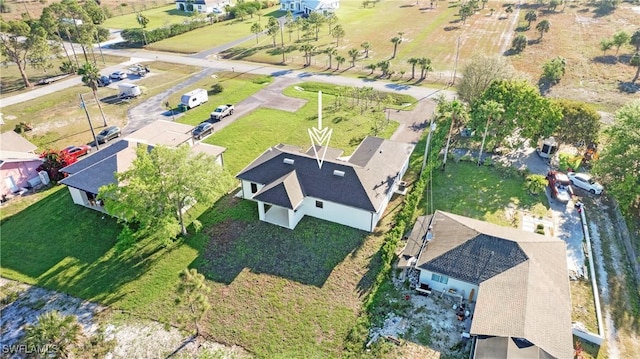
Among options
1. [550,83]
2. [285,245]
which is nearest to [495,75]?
[550,83]

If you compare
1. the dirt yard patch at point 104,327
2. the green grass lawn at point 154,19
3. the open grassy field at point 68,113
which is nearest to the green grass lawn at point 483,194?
the dirt yard patch at point 104,327

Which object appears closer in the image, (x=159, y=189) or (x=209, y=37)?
(x=159, y=189)

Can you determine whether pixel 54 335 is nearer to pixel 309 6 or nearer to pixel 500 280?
pixel 500 280

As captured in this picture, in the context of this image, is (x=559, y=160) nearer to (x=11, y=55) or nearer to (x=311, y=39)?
(x=311, y=39)

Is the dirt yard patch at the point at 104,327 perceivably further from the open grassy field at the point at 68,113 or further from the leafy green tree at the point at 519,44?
the leafy green tree at the point at 519,44

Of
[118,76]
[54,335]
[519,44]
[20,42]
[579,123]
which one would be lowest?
[54,335]

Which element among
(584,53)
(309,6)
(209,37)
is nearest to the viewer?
(584,53)

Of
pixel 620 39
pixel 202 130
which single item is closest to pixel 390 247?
pixel 202 130
